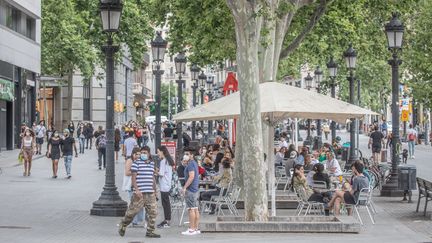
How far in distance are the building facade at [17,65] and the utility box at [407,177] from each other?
2768cm

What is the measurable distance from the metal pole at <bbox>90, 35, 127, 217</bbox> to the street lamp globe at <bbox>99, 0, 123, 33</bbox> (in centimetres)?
32

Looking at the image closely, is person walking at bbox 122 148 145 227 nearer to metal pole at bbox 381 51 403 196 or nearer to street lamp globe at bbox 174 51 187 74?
metal pole at bbox 381 51 403 196

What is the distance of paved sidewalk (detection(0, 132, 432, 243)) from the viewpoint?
17.3 m

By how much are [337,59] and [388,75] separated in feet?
65.9

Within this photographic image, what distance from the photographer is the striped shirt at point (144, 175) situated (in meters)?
17.3

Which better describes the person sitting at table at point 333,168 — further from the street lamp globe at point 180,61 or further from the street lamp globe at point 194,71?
the street lamp globe at point 194,71

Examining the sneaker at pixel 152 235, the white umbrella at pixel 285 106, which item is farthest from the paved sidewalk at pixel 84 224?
the white umbrella at pixel 285 106

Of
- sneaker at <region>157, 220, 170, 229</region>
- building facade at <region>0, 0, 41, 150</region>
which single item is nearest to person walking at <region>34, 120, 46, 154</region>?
building facade at <region>0, 0, 41, 150</region>

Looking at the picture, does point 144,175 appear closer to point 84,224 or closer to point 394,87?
point 84,224

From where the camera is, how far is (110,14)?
2166cm

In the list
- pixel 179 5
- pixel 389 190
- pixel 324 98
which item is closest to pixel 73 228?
pixel 324 98

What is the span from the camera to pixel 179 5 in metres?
31.5

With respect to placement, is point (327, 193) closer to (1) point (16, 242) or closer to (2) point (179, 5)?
(1) point (16, 242)

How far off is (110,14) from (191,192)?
17.7 ft
